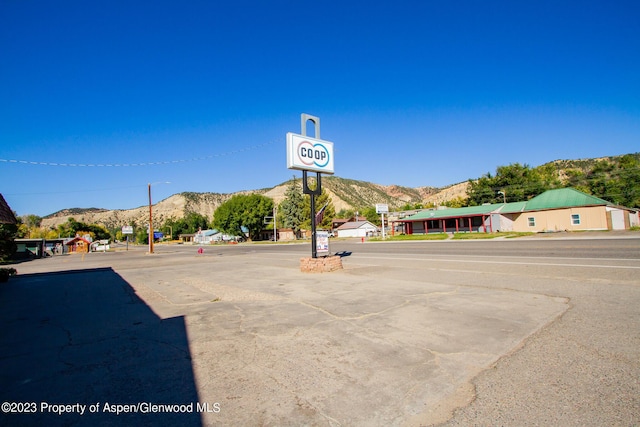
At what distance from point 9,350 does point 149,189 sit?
44318mm

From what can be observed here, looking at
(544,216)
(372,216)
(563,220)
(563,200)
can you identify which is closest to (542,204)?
(544,216)

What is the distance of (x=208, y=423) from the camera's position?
9.46 ft

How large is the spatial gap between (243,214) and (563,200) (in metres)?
59.7

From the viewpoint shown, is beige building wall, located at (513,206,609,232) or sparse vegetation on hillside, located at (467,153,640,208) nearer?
beige building wall, located at (513,206,609,232)

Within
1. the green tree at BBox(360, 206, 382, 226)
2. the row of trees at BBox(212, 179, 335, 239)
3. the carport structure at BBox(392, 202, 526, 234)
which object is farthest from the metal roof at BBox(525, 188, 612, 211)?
the green tree at BBox(360, 206, 382, 226)

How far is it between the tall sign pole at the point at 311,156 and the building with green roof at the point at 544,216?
131 ft

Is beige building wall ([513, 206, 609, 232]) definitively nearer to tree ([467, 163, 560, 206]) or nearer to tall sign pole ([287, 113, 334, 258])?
tree ([467, 163, 560, 206])

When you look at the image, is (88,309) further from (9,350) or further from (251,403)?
(251,403)

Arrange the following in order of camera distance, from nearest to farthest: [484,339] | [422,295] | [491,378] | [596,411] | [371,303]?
1. [596,411]
2. [491,378]
3. [484,339]
4. [371,303]
5. [422,295]

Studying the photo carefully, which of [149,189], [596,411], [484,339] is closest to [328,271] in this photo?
[484,339]

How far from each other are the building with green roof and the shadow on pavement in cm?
4863

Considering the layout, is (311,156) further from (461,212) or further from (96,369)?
(461,212)

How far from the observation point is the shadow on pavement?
3.10m

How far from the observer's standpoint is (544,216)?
1702 inches
